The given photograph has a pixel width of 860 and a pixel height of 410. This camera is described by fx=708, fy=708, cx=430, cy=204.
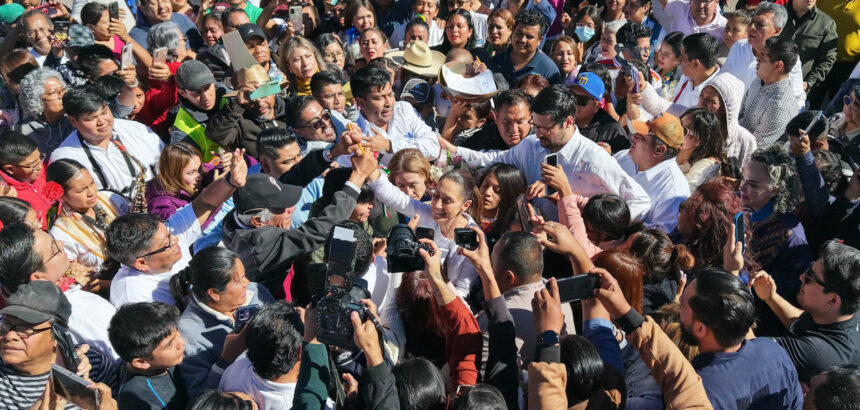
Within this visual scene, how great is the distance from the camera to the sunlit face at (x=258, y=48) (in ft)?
19.5

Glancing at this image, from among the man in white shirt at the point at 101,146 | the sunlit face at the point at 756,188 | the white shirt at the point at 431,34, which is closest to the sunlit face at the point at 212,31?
the white shirt at the point at 431,34

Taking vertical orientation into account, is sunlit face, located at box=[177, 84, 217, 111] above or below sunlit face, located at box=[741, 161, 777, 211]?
below

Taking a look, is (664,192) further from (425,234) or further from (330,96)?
(330,96)

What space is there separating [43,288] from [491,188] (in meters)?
2.35

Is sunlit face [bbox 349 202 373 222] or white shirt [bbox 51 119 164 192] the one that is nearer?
sunlit face [bbox 349 202 373 222]

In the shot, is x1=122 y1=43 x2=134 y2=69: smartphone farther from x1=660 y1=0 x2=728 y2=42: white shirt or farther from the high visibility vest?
x1=660 y1=0 x2=728 y2=42: white shirt

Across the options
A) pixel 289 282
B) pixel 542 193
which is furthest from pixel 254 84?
pixel 542 193

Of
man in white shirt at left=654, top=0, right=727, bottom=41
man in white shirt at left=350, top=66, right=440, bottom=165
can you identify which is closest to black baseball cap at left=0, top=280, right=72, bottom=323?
man in white shirt at left=350, top=66, right=440, bottom=165

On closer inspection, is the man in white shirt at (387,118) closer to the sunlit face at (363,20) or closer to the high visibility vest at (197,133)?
the high visibility vest at (197,133)

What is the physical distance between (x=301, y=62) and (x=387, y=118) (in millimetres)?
1129

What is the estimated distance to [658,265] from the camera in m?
3.37

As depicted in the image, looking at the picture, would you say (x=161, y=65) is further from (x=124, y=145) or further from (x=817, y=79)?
(x=817, y=79)

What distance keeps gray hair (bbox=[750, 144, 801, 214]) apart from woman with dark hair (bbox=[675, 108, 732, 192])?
1.54ft

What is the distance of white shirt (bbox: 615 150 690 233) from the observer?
4.04m
